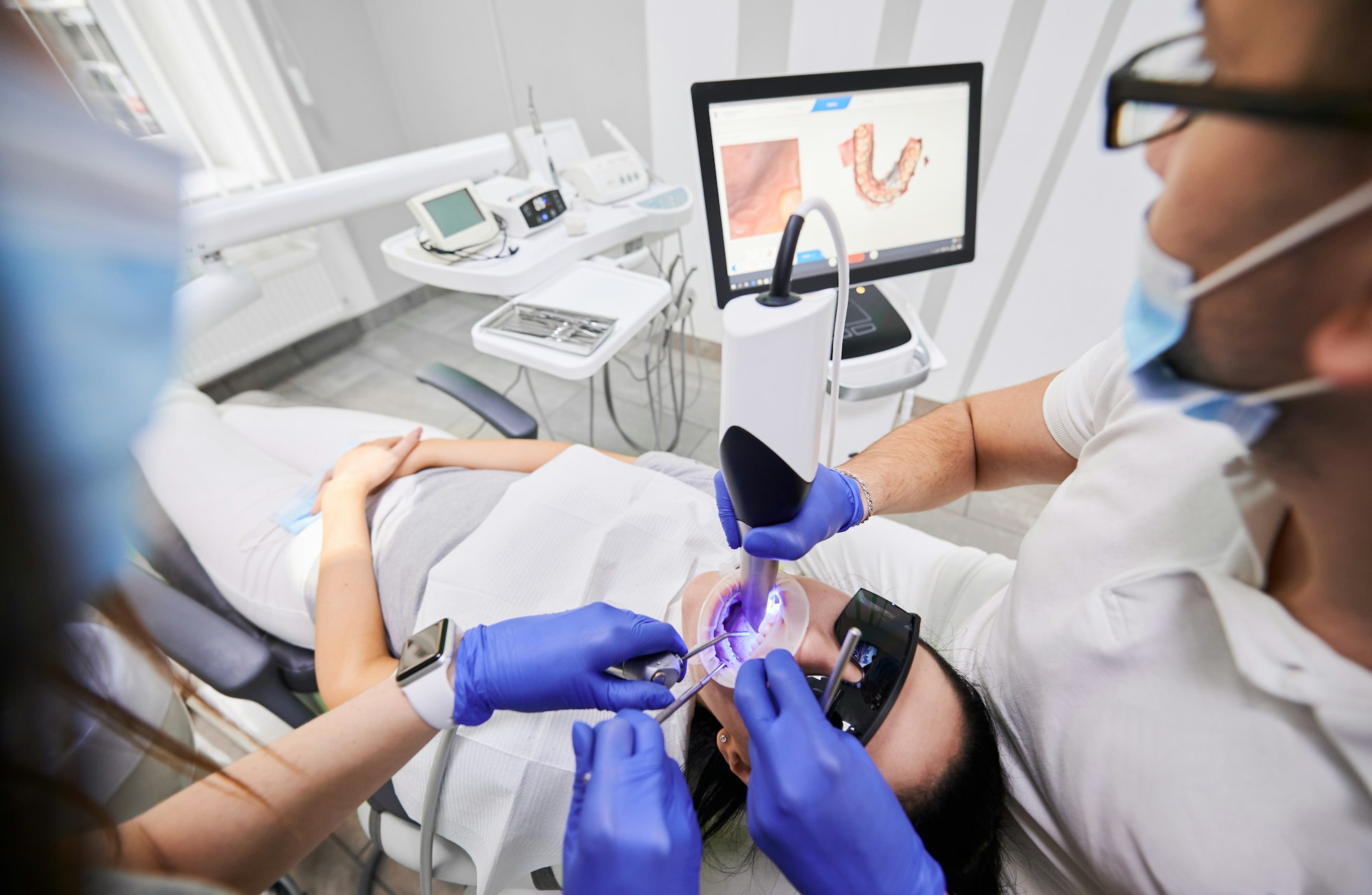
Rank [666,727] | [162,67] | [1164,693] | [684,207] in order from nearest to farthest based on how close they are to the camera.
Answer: [1164,693]
[666,727]
[684,207]
[162,67]

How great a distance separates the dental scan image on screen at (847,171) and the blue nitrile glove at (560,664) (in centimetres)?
80

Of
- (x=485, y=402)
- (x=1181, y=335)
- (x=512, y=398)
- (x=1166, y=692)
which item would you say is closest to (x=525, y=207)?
(x=485, y=402)

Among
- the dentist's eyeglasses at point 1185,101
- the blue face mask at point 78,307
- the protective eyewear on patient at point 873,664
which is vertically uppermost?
the dentist's eyeglasses at point 1185,101

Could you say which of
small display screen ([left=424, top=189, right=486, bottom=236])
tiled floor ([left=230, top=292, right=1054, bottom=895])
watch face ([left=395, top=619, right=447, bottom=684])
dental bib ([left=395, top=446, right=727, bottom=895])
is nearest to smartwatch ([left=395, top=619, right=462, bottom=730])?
watch face ([left=395, top=619, right=447, bottom=684])

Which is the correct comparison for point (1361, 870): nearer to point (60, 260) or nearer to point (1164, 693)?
point (1164, 693)

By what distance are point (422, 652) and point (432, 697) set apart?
74mm

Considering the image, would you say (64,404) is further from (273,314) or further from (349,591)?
(273,314)

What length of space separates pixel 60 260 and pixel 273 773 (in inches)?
25.3

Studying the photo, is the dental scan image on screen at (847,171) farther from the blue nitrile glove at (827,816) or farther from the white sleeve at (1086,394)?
the blue nitrile glove at (827,816)

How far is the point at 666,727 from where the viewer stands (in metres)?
0.89

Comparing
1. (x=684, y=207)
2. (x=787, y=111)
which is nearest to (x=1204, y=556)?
(x=787, y=111)

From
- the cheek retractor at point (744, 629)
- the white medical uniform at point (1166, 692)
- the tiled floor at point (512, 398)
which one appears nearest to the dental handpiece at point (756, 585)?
the cheek retractor at point (744, 629)

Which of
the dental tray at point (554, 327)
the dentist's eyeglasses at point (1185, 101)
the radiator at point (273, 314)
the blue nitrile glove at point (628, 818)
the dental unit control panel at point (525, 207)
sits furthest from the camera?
the radiator at point (273, 314)

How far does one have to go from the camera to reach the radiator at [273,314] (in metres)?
2.49
